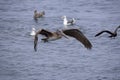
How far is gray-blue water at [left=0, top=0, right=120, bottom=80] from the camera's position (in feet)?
99.1

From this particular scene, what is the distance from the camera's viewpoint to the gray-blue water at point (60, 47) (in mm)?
30219

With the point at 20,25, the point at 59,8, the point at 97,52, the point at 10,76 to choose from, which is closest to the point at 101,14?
the point at 59,8

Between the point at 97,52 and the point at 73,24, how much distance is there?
6267 mm

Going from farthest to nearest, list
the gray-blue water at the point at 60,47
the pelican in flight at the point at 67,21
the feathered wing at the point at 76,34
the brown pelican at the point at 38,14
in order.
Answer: the brown pelican at the point at 38,14 → the pelican in flight at the point at 67,21 → the gray-blue water at the point at 60,47 → the feathered wing at the point at 76,34

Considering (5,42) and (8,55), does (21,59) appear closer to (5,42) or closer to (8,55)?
(8,55)

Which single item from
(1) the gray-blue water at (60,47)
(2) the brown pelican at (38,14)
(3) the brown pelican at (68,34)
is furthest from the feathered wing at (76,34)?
(2) the brown pelican at (38,14)

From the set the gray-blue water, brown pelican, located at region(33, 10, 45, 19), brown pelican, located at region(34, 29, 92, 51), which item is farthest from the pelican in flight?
brown pelican, located at region(34, 29, 92, 51)

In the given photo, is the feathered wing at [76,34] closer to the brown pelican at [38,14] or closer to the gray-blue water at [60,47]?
the gray-blue water at [60,47]

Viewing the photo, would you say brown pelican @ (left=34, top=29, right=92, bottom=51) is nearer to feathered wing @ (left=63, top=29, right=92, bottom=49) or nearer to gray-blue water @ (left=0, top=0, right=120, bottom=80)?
feathered wing @ (left=63, top=29, right=92, bottom=49)

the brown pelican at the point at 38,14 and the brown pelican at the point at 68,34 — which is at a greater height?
the brown pelican at the point at 68,34

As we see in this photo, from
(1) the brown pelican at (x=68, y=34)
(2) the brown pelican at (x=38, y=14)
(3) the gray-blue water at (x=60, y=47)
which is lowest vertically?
(3) the gray-blue water at (x=60, y=47)

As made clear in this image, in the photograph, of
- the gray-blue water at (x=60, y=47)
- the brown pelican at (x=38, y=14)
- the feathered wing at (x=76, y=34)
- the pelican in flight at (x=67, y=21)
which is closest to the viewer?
the feathered wing at (x=76, y=34)

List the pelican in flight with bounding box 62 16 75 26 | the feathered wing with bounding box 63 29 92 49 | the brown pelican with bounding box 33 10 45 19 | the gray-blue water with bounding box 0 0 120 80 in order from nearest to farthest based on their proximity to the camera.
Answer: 1. the feathered wing with bounding box 63 29 92 49
2. the gray-blue water with bounding box 0 0 120 80
3. the pelican in flight with bounding box 62 16 75 26
4. the brown pelican with bounding box 33 10 45 19

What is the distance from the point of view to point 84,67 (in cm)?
3108
